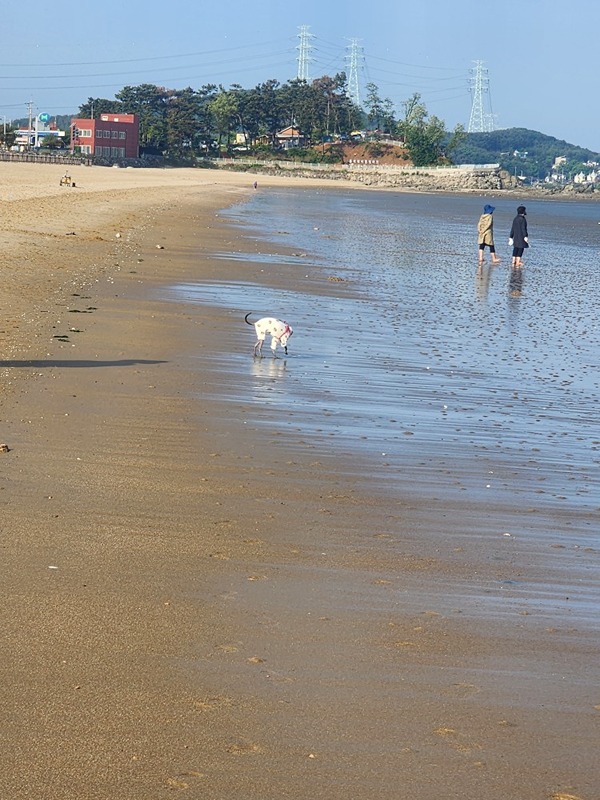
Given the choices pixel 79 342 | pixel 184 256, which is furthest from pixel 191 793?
pixel 184 256

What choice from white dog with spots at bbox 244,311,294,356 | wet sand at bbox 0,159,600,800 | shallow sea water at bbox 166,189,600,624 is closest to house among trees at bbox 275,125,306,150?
shallow sea water at bbox 166,189,600,624

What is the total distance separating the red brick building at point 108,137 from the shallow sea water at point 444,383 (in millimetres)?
125177

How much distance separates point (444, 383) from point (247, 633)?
6.65 meters

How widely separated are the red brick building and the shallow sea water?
12518 centimetres

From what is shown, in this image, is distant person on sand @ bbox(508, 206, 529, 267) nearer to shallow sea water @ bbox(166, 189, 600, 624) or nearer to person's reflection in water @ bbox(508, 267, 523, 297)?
person's reflection in water @ bbox(508, 267, 523, 297)

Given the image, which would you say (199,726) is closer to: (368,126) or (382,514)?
(382,514)

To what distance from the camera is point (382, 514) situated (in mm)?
6766

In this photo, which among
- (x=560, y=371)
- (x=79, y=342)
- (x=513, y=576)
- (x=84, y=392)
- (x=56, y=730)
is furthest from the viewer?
(x=560, y=371)

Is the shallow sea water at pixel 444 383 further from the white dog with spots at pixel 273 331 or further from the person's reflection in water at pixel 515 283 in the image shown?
the white dog with spots at pixel 273 331

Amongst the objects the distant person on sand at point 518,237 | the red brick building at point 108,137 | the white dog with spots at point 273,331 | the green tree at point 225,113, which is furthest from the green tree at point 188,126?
the white dog with spots at point 273,331

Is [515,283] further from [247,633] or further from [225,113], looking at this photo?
[225,113]

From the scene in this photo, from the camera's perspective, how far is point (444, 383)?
441 inches

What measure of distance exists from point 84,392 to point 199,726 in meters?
5.63

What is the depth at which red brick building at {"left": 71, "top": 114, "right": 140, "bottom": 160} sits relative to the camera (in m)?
144
